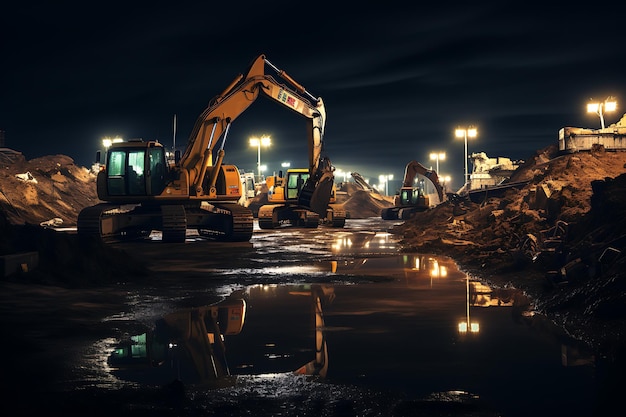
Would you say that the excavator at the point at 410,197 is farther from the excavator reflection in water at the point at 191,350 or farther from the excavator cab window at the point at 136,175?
the excavator reflection in water at the point at 191,350

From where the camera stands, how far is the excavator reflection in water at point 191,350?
7.52m

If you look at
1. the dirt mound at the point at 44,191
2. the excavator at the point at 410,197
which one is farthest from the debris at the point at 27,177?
the excavator at the point at 410,197

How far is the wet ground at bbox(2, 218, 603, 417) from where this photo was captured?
652 centimetres

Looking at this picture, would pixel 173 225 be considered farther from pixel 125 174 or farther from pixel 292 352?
pixel 292 352

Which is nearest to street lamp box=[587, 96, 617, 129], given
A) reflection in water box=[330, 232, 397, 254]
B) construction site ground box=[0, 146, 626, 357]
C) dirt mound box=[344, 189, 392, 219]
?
dirt mound box=[344, 189, 392, 219]

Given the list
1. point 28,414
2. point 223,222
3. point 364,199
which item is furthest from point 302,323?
point 364,199

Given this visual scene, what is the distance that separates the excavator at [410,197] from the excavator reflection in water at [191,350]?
164 feet

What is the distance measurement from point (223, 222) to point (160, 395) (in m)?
24.9

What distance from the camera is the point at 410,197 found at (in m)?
62.3

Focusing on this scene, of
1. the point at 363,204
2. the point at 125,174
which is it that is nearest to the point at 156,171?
the point at 125,174

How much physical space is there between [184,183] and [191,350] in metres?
21.8

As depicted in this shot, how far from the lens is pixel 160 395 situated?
6676 mm

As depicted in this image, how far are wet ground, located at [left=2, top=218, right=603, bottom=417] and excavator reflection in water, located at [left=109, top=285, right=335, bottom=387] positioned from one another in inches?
0.9

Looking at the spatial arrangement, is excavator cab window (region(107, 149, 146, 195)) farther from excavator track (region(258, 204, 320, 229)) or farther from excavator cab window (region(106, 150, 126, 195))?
excavator track (region(258, 204, 320, 229))
